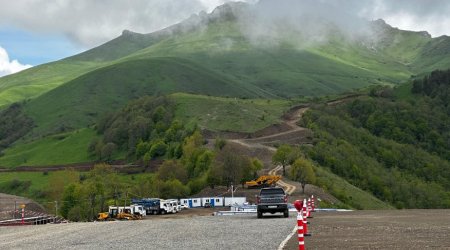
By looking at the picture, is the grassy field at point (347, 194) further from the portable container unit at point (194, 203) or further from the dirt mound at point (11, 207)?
the dirt mound at point (11, 207)

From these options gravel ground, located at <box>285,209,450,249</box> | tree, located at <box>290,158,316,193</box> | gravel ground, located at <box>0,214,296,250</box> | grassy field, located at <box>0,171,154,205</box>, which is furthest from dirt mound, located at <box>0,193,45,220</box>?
gravel ground, located at <box>285,209,450,249</box>

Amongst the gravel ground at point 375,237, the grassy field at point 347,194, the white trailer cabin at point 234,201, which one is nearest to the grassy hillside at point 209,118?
the grassy field at point 347,194

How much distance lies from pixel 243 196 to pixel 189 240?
201 ft

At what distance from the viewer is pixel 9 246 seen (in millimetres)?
25703

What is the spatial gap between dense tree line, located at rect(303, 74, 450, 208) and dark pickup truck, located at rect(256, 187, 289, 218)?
7242cm

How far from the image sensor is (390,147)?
147 metres

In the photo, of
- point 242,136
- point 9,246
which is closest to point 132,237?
point 9,246

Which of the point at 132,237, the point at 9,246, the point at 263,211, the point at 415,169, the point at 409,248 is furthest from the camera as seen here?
the point at 415,169

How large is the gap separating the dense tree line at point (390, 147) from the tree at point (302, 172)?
81.6ft

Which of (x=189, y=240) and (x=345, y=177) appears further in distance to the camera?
(x=345, y=177)

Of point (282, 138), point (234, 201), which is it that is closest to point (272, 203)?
point (234, 201)

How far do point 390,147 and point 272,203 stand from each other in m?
110

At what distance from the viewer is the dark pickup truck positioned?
43688 millimetres

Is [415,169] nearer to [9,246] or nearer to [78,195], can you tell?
[78,195]
